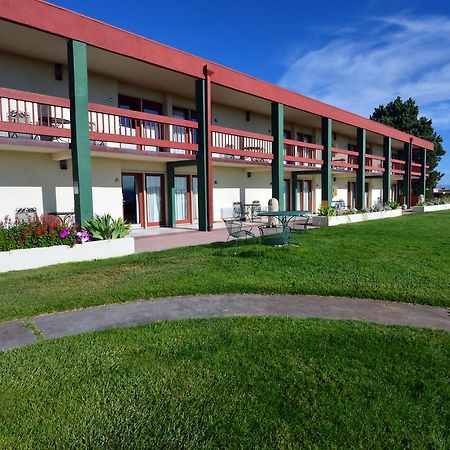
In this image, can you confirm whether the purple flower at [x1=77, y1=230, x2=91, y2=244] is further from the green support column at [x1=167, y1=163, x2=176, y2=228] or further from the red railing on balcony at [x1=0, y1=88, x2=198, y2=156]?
the green support column at [x1=167, y1=163, x2=176, y2=228]

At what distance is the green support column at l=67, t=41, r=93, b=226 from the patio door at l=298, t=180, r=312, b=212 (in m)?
17.6

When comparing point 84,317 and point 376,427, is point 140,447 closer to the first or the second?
point 376,427

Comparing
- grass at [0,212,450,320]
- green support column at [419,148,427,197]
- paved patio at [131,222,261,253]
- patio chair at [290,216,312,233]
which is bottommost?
grass at [0,212,450,320]

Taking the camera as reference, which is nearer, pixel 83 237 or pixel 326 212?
pixel 83 237

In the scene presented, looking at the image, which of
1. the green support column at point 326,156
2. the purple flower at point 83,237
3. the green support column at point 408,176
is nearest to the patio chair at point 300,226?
the green support column at point 326,156

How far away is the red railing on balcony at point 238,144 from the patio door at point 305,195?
5.59 meters

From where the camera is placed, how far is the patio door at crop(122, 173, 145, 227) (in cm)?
1580

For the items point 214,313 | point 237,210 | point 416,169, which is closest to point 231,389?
point 214,313

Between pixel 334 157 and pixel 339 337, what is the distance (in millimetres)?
26505

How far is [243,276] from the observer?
23.2ft

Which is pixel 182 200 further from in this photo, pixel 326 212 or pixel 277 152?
pixel 326 212

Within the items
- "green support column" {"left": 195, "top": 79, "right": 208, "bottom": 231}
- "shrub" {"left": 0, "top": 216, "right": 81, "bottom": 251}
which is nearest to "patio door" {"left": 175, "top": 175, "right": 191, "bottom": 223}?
"green support column" {"left": 195, "top": 79, "right": 208, "bottom": 231}

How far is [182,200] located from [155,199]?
1.66 metres

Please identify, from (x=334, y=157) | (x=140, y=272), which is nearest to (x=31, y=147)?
(x=140, y=272)
